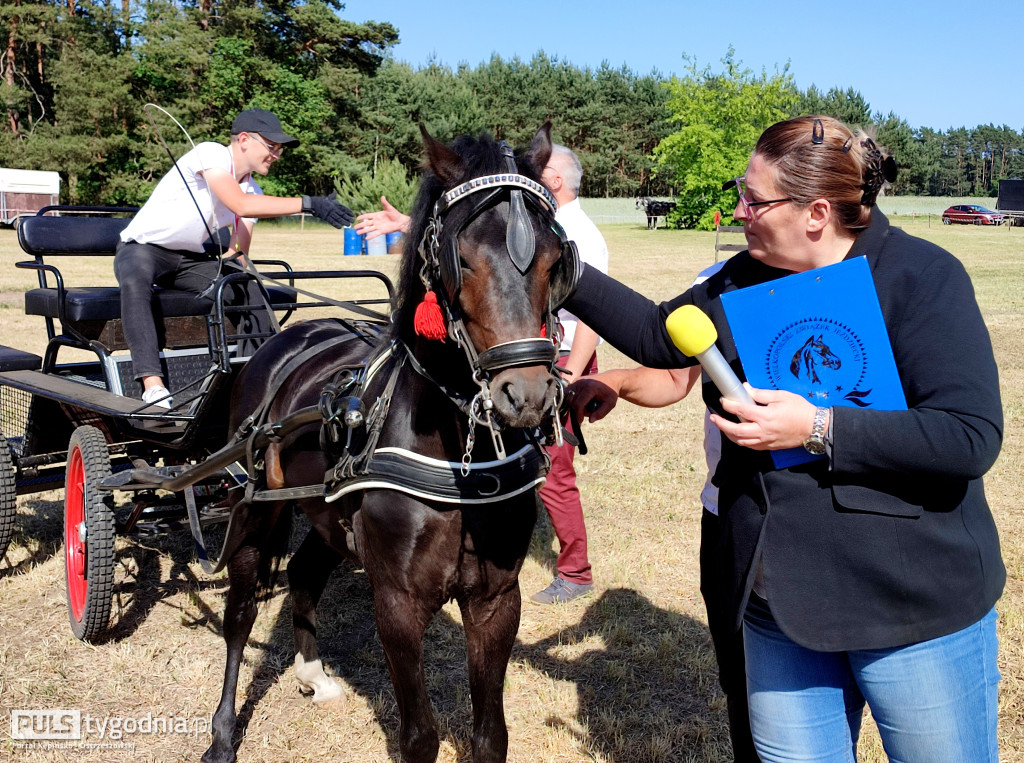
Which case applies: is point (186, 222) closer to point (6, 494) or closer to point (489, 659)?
point (6, 494)

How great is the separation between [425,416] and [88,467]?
2662mm

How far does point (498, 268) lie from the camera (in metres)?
2.12

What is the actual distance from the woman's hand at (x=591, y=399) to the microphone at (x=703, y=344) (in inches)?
37.2

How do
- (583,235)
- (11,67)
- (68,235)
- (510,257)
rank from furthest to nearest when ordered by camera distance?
1. (11,67)
2. (68,235)
3. (583,235)
4. (510,257)

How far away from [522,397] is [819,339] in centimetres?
66

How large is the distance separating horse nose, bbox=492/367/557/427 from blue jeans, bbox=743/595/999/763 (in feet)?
2.25

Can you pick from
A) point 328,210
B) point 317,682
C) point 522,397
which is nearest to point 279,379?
point 328,210

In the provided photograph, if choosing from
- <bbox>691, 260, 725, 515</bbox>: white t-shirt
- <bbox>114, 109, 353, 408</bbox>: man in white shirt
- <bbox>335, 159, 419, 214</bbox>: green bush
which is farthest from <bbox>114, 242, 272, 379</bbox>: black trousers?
<bbox>335, 159, 419, 214</bbox>: green bush

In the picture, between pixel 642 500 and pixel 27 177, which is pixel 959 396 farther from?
pixel 27 177

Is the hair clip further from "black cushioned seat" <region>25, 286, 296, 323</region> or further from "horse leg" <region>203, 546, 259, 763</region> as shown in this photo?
"black cushioned seat" <region>25, 286, 296, 323</region>

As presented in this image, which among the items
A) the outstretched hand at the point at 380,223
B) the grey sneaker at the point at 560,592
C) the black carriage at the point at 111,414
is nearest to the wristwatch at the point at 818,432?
the outstretched hand at the point at 380,223

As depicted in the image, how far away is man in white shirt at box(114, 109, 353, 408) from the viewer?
4.64 m

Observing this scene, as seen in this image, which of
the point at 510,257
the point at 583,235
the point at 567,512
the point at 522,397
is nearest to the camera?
the point at 522,397

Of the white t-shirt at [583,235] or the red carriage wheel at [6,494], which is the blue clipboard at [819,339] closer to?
the white t-shirt at [583,235]
